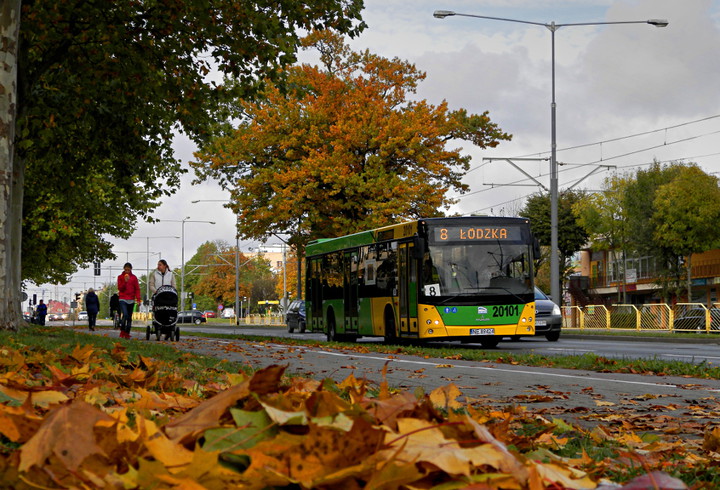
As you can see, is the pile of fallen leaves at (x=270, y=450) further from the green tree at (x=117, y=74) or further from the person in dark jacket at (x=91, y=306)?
the person in dark jacket at (x=91, y=306)

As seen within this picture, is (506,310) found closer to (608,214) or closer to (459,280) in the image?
(459,280)

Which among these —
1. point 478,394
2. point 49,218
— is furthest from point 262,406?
point 49,218

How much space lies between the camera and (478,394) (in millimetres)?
8023

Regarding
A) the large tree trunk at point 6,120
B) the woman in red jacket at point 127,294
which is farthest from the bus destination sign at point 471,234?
the large tree trunk at point 6,120

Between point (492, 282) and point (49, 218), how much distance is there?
24.1 m

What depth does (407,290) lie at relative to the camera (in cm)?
2122

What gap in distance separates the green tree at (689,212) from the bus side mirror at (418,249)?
38297mm

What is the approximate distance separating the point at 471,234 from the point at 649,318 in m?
19.1

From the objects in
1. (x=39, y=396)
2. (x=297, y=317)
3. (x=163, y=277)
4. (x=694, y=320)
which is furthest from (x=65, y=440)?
(x=297, y=317)

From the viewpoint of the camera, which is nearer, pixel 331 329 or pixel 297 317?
pixel 331 329

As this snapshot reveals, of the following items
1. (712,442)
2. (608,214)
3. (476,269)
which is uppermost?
(608,214)

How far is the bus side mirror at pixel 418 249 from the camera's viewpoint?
67.6 ft

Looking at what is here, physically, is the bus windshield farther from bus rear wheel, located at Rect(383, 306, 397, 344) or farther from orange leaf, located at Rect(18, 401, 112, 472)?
orange leaf, located at Rect(18, 401, 112, 472)

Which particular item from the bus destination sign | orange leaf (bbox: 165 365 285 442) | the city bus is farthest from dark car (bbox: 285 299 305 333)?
orange leaf (bbox: 165 365 285 442)
